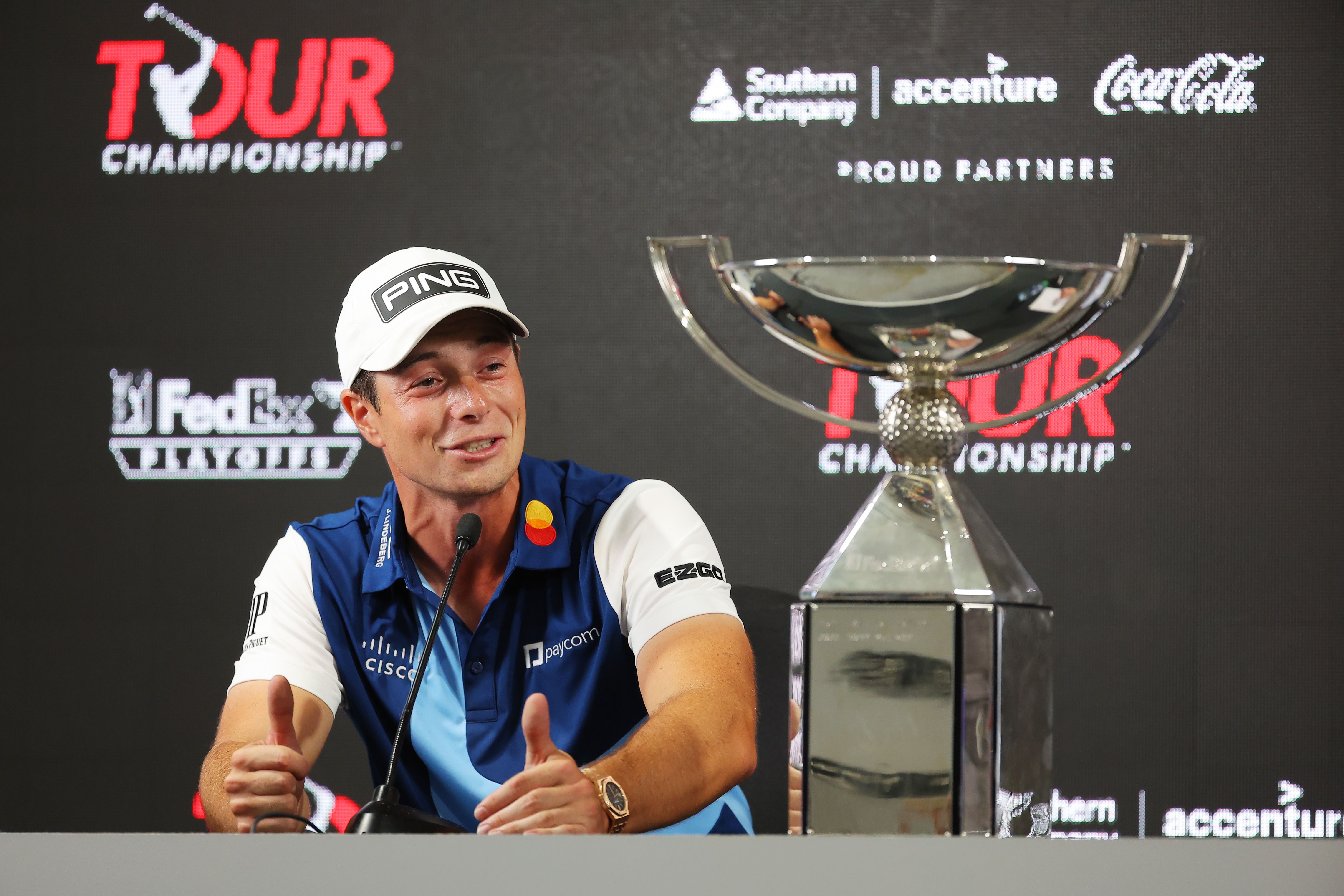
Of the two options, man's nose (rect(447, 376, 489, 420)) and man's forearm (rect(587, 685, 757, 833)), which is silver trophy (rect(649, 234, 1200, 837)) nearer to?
man's forearm (rect(587, 685, 757, 833))

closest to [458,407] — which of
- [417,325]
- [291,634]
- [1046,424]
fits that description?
[417,325]

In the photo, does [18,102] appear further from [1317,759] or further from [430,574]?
[1317,759]

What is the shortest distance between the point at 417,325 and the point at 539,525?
28 cm

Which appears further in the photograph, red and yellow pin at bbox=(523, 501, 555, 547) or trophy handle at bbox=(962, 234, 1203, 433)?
red and yellow pin at bbox=(523, 501, 555, 547)

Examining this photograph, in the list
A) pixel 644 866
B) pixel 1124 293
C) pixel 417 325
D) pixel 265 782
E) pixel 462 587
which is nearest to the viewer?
pixel 644 866

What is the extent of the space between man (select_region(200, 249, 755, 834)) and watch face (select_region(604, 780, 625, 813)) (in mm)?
A: 355

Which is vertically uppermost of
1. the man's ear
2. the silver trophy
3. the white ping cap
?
the white ping cap

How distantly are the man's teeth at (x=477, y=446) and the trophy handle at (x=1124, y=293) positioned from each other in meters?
0.80

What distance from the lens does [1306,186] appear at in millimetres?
2434

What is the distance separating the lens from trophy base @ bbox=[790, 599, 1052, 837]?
2.29 ft

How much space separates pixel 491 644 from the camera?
60.7 inches

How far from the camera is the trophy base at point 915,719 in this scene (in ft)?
2.29

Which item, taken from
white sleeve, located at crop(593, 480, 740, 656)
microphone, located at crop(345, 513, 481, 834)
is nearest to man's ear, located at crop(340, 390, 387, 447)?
white sleeve, located at crop(593, 480, 740, 656)

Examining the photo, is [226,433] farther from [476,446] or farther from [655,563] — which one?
[655,563]
